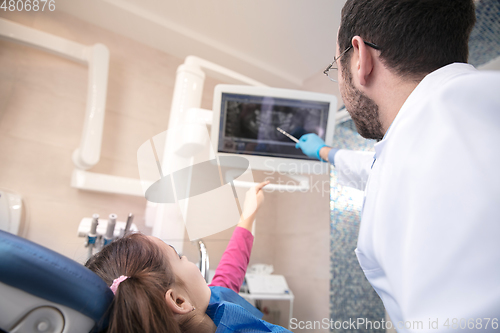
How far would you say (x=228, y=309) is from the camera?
709 millimetres

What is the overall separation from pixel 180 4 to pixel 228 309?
6.04 feet

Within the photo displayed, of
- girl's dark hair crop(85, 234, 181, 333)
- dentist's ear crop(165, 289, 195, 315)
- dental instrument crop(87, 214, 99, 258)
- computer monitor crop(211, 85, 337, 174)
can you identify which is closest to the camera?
girl's dark hair crop(85, 234, 181, 333)

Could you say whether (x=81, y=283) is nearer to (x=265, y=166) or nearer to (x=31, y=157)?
(x=265, y=166)

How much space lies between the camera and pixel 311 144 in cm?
145

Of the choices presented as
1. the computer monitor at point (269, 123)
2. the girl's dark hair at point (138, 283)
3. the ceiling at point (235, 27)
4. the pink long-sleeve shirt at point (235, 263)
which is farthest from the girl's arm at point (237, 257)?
the ceiling at point (235, 27)

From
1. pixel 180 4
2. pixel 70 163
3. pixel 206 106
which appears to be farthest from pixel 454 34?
pixel 70 163

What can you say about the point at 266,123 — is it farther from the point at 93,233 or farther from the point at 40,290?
the point at 40,290

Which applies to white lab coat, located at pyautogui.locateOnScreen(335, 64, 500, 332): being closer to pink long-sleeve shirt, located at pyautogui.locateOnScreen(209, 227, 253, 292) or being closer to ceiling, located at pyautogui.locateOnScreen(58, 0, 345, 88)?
pink long-sleeve shirt, located at pyautogui.locateOnScreen(209, 227, 253, 292)

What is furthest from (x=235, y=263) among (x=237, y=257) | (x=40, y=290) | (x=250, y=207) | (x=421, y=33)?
(x=421, y=33)

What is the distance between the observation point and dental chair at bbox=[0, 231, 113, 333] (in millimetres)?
381

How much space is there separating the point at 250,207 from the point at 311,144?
1.69 feet

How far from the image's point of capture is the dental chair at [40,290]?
1.25 feet

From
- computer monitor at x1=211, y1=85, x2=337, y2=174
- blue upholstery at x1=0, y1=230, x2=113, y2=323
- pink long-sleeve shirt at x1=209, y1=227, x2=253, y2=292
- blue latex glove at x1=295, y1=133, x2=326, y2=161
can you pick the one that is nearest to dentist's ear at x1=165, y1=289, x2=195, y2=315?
blue upholstery at x1=0, y1=230, x2=113, y2=323

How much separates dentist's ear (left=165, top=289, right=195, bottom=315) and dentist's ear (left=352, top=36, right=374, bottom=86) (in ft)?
2.43
